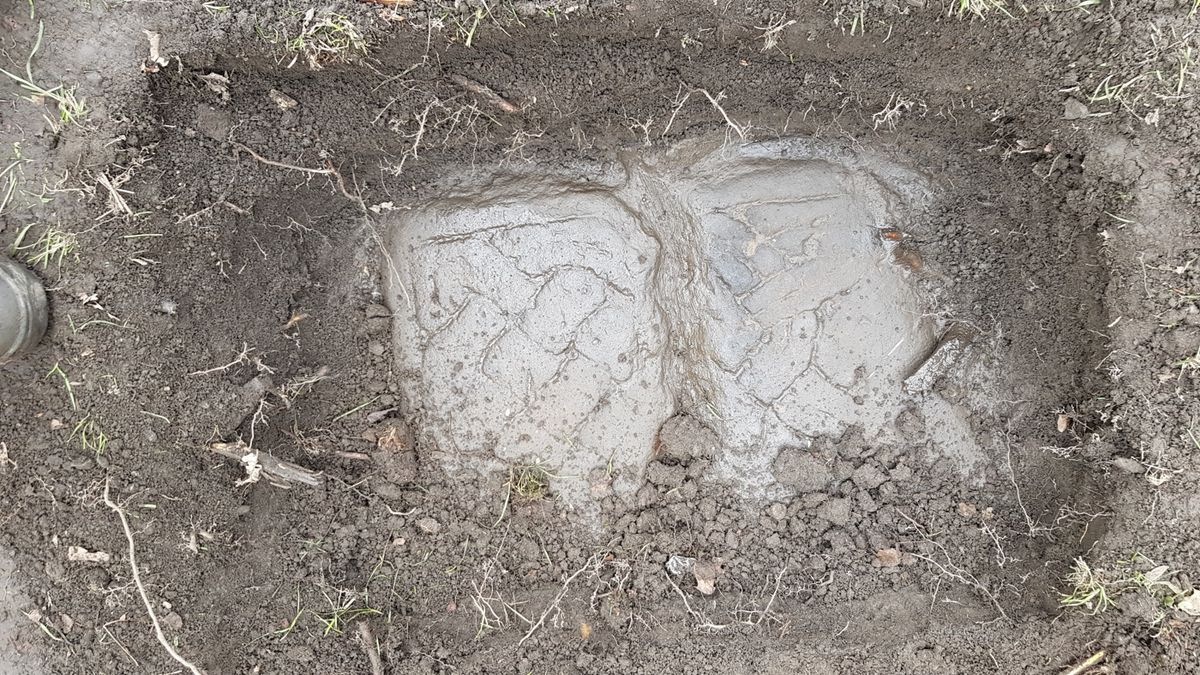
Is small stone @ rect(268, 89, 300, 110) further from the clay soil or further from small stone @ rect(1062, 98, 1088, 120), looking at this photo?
small stone @ rect(1062, 98, 1088, 120)

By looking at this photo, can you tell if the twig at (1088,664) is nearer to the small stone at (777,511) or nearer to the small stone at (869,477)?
the small stone at (869,477)

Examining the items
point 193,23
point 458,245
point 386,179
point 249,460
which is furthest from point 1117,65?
point 249,460

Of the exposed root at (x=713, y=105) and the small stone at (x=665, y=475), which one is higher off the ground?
the exposed root at (x=713, y=105)

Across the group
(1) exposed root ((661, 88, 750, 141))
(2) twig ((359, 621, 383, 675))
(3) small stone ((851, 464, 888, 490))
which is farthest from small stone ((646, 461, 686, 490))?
(1) exposed root ((661, 88, 750, 141))

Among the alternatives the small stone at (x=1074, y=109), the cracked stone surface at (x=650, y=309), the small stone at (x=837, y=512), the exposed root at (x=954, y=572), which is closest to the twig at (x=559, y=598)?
the cracked stone surface at (x=650, y=309)

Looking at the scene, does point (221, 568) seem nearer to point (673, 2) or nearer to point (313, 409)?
point (313, 409)

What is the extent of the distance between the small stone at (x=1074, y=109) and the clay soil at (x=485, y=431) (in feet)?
0.04

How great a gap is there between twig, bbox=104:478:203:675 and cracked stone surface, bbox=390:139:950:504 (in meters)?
0.88

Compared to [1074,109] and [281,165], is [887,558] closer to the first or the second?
[1074,109]

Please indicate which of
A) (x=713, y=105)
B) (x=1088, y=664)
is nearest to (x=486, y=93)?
(x=713, y=105)

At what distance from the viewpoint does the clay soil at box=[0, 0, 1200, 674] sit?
1945 mm

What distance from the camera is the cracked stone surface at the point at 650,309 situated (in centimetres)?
243

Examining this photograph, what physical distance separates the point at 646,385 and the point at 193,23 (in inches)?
67.7

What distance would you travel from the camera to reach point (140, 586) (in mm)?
1943
